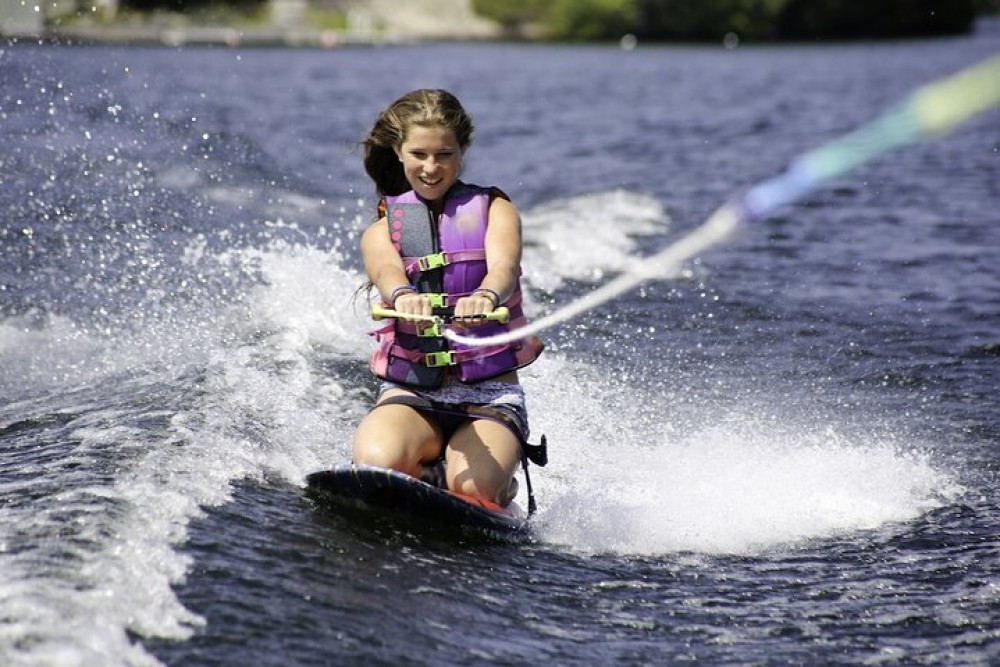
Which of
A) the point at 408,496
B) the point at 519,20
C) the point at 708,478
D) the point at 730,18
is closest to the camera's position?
the point at 408,496

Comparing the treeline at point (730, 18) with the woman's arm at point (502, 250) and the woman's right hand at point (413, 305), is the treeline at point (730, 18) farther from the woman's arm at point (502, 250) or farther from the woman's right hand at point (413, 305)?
the woman's right hand at point (413, 305)

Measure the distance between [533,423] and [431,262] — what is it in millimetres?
1914

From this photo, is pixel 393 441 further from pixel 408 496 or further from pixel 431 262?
pixel 431 262

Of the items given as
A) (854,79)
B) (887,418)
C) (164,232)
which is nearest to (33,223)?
(164,232)

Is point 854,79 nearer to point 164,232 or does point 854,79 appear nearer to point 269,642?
point 164,232

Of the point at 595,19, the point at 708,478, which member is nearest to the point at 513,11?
the point at 595,19

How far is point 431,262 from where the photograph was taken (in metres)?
5.03

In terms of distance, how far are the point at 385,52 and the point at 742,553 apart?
59582 millimetres

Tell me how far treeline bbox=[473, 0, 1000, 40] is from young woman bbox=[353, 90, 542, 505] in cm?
7510

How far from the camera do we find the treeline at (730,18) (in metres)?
77.6

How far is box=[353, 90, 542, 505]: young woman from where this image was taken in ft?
16.3

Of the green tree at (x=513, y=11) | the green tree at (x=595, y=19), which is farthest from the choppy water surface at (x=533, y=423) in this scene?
the green tree at (x=513, y=11)

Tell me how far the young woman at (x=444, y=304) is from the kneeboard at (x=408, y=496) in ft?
0.39

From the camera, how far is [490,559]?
4.77 meters
